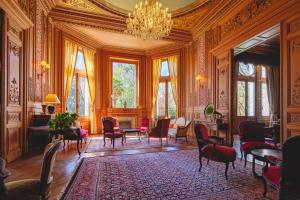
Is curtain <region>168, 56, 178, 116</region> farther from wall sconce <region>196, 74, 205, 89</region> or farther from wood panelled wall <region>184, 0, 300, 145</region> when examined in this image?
wall sconce <region>196, 74, 205, 89</region>

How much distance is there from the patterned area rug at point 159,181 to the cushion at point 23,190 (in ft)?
3.23

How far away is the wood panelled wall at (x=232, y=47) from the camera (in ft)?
12.9

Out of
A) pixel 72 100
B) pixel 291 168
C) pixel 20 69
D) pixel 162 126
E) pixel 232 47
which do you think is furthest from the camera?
pixel 72 100

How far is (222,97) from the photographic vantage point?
629 cm

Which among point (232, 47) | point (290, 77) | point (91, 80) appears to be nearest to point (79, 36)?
point (91, 80)

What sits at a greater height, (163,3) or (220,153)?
(163,3)

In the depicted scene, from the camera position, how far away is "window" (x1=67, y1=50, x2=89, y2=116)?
8.34m

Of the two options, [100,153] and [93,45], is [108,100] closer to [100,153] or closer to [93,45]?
[93,45]

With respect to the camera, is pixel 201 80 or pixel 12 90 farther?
pixel 201 80

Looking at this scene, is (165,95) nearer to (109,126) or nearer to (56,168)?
(109,126)

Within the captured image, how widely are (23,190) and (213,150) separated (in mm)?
2915

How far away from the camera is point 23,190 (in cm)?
156

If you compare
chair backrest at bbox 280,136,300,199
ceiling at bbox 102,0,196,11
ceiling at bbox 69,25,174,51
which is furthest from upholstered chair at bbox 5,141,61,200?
ceiling at bbox 69,25,174,51

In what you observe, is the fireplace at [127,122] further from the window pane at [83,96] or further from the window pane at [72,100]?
the window pane at [72,100]
